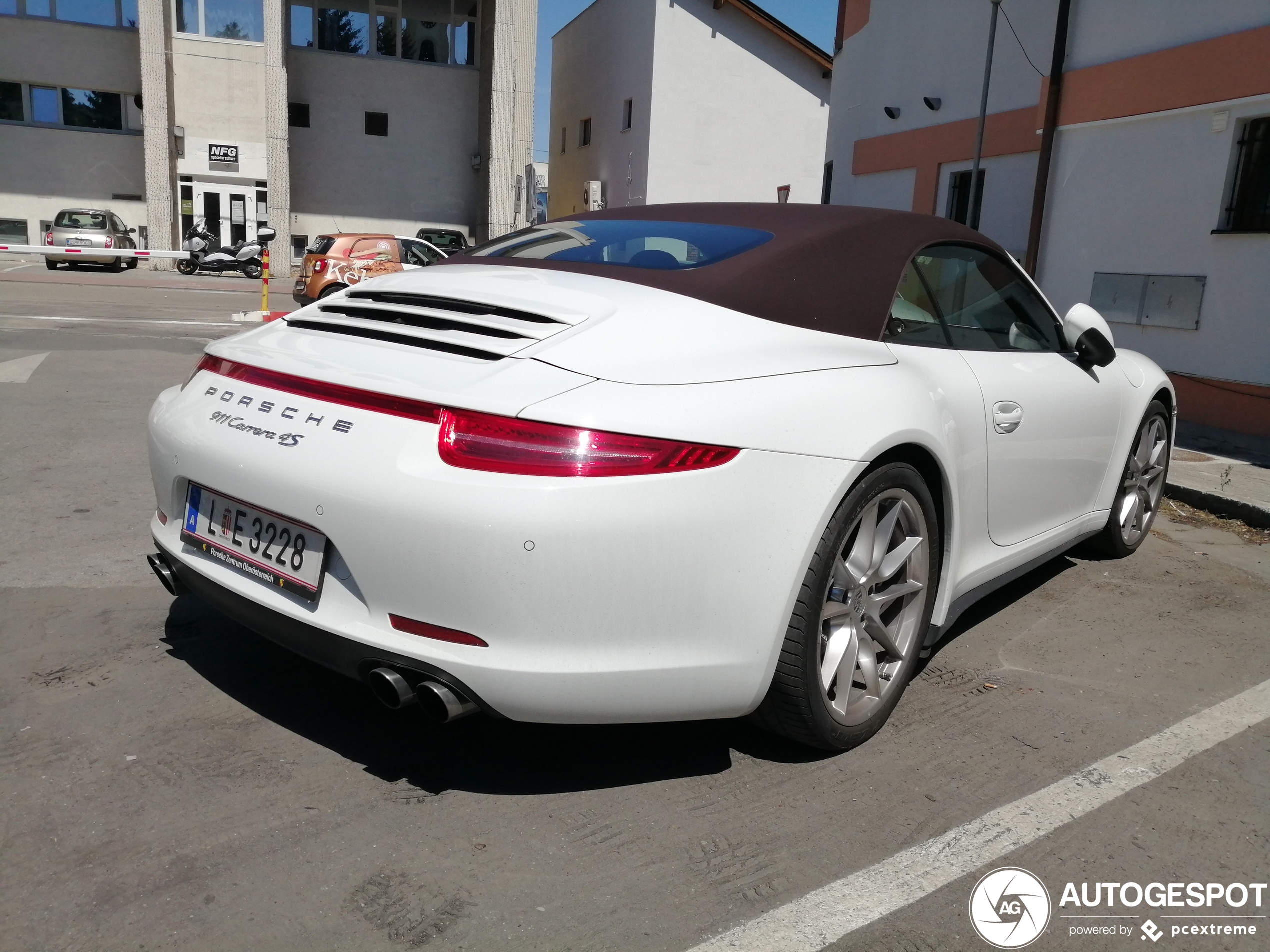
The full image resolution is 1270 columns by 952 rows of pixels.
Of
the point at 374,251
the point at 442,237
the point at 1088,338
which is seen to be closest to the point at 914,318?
the point at 1088,338

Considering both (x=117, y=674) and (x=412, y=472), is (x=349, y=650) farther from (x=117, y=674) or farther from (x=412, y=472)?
(x=117, y=674)

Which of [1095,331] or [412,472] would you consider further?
[1095,331]

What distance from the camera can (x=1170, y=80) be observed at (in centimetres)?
978

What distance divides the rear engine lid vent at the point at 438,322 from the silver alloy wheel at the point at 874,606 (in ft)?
3.10

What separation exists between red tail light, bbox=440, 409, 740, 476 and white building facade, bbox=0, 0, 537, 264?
30.6m

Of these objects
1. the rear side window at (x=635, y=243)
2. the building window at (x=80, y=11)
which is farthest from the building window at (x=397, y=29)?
the rear side window at (x=635, y=243)

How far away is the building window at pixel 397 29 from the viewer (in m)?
32.3

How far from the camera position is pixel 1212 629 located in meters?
4.14

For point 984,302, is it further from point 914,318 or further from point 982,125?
point 982,125

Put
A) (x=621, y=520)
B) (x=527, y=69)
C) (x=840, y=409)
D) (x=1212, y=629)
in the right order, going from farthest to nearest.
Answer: (x=527, y=69)
(x=1212, y=629)
(x=840, y=409)
(x=621, y=520)

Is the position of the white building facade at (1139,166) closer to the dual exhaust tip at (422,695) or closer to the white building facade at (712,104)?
the dual exhaust tip at (422,695)

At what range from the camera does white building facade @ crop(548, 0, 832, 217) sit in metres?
29.9

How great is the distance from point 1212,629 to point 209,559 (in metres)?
3.64

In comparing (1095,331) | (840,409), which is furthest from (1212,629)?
(840,409)
